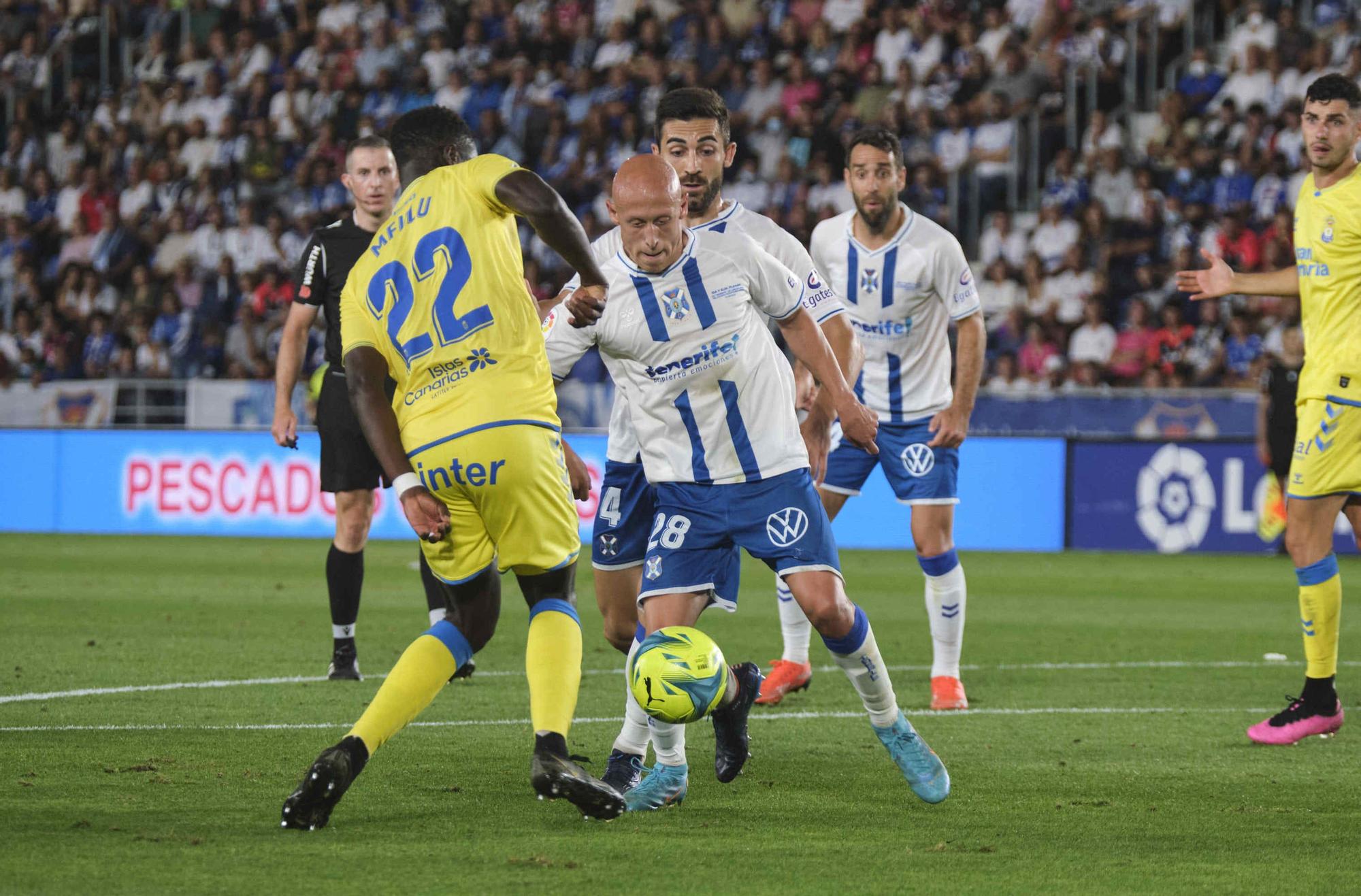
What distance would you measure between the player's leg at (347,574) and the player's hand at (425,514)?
3221mm

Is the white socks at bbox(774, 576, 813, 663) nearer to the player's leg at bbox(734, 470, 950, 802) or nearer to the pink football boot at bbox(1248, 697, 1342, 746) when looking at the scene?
the pink football boot at bbox(1248, 697, 1342, 746)

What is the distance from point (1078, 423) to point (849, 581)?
4042mm

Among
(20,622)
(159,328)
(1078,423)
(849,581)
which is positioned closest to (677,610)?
(20,622)

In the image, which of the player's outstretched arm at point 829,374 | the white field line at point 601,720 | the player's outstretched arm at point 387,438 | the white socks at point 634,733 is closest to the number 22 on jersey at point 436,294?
the player's outstretched arm at point 387,438

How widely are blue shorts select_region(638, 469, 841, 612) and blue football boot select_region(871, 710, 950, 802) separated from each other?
0.48 m

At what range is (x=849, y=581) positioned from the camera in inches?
533

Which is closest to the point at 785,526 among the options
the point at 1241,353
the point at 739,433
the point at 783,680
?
the point at 739,433

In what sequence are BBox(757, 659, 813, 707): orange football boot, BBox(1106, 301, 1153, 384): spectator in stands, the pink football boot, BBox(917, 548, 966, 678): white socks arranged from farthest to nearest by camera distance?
1. BBox(1106, 301, 1153, 384): spectator in stands
2. BBox(917, 548, 966, 678): white socks
3. BBox(757, 659, 813, 707): orange football boot
4. the pink football boot

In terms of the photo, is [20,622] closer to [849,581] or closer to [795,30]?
[849,581]

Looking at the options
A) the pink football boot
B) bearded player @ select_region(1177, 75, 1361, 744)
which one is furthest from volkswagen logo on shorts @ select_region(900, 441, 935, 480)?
the pink football boot

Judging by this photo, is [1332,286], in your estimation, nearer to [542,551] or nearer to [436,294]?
[542,551]

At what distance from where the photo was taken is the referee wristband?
460 cm

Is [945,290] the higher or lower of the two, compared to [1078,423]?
higher

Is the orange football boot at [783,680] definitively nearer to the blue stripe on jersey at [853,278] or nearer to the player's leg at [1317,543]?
the blue stripe on jersey at [853,278]
